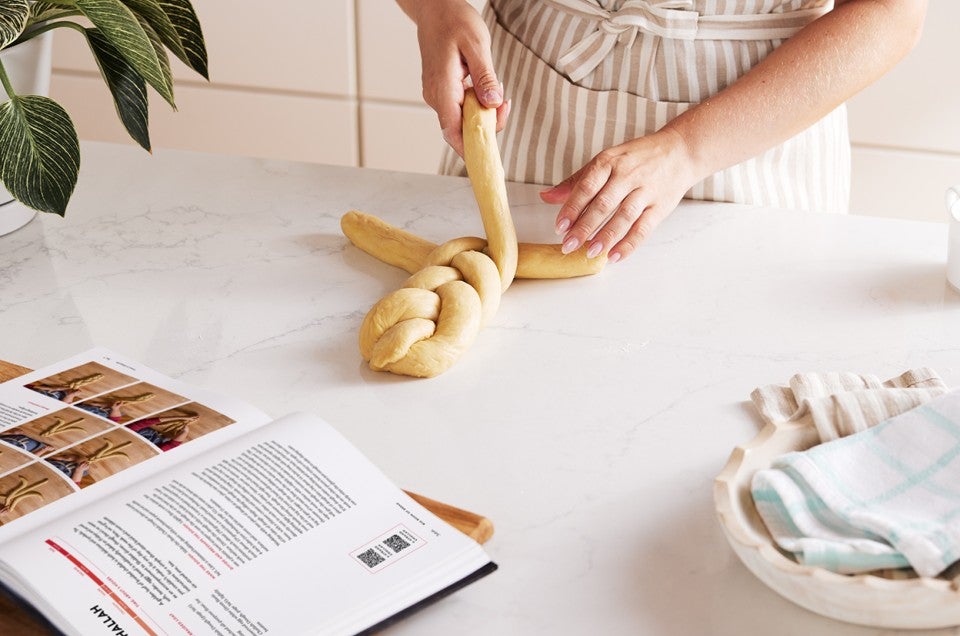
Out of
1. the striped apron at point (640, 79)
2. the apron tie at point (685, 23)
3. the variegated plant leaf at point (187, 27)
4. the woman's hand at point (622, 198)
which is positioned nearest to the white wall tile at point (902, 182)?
the striped apron at point (640, 79)

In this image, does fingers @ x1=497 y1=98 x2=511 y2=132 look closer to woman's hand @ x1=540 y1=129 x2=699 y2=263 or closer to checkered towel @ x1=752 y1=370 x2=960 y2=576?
woman's hand @ x1=540 y1=129 x2=699 y2=263

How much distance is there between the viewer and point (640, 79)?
1193mm

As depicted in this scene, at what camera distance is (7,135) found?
970 mm

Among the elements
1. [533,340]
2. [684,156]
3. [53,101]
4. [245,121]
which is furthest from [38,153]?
[245,121]

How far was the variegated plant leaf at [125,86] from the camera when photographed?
1038 millimetres

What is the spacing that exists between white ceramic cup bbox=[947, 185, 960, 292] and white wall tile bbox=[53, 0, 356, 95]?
1418 mm

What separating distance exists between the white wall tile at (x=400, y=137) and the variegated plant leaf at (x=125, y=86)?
1.15 m

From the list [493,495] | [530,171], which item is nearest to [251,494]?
[493,495]

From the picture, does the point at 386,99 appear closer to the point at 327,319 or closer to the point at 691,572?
the point at 327,319

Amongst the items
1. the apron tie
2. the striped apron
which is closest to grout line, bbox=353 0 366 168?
the striped apron

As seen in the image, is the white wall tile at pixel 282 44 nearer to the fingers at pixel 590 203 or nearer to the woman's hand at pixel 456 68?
the woman's hand at pixel 456 68

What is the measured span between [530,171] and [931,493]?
72cm

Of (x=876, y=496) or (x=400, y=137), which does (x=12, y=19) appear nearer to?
(x=876, y=496)

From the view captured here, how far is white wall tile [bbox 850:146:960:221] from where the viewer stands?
1.96 metres
